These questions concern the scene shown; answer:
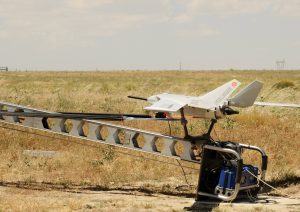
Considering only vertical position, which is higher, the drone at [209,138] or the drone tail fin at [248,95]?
the drone tail fin at [248,95]

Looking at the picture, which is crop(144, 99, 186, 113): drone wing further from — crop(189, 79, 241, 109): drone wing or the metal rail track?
the metal rail track

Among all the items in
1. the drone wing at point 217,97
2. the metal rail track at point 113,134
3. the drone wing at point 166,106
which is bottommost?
the metal rail track at point 113,134

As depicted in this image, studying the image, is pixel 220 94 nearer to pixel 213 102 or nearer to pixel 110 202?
pixel 213 102

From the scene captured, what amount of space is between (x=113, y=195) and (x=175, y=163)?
3.73 meters

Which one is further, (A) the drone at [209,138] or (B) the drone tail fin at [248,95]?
(A) the drone at [209,138]

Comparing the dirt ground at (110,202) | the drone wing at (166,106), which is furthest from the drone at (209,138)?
the dirt ground at (110,202)

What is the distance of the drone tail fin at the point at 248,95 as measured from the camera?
388 inches

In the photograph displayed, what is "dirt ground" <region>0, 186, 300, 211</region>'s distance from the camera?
9.89 metres

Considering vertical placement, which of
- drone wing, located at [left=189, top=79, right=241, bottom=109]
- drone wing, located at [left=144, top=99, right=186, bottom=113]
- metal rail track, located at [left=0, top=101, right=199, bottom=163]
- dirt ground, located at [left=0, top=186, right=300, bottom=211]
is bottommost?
dirt ground, located at [left=0, top=186, right=300, bottom=211]

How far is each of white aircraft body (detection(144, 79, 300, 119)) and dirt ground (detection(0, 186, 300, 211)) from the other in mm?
1923

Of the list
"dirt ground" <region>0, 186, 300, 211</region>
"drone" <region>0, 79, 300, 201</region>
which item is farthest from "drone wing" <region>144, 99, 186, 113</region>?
"dirt ground" <region>0, 186, 300, 211</region>

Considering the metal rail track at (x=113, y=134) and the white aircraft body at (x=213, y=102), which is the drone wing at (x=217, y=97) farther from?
the metal rail track at (x=113, y=134)

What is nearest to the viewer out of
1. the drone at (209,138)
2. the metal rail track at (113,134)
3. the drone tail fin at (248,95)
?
the drone tail fin at (248,95)

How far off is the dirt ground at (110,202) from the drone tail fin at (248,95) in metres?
2.11
